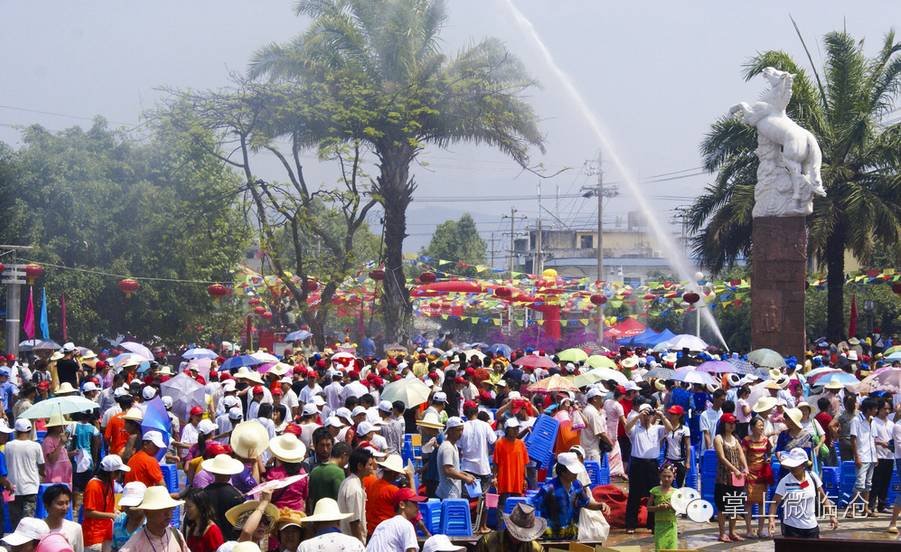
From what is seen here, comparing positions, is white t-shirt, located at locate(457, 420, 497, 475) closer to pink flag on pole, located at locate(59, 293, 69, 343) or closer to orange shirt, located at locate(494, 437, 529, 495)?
orange shirt, located at locate(494, 437, 529, 495)

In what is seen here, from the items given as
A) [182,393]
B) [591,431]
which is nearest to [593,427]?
[591,431]

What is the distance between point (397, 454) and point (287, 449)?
77.3 inches

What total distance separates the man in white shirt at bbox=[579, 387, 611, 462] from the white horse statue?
8975 millimetres

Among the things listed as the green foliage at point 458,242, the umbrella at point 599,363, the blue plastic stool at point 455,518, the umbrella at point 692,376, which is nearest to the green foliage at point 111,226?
the umbrella at point 599,363

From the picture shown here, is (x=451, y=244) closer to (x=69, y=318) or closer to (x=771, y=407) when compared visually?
(x=69, y=318)

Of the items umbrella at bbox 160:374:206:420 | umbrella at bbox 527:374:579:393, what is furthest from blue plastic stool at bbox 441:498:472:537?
umbrella at bbox 160:374:206:420

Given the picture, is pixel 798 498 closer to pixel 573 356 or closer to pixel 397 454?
pixel 397 454

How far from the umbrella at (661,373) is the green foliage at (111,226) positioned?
18860 mm

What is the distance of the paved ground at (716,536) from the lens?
40.8 ft

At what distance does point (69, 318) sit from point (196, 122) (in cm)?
893

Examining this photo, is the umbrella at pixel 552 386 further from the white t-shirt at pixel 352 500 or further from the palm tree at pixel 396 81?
the palm tree at pixel 396 81

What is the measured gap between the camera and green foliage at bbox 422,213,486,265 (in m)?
77.7

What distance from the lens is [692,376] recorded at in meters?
16.9

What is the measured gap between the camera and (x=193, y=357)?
22.5 m
